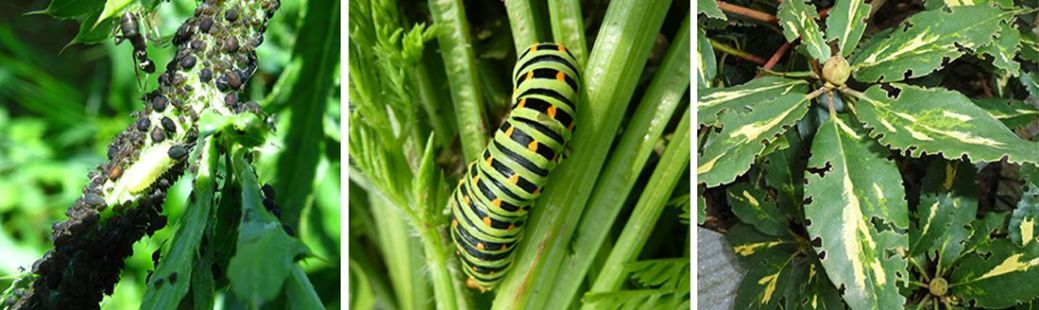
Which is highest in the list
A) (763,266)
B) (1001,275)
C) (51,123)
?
(51,123)

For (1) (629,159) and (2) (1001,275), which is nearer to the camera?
(1) (629,159)

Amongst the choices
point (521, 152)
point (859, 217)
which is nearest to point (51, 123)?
point (521, 152)

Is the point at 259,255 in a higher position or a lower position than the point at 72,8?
lower

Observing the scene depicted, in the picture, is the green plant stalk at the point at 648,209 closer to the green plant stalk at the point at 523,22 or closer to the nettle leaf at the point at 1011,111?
the green plant stalk at the point at 523,22

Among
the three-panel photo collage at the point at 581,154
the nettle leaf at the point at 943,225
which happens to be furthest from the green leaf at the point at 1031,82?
the nettle leaf at the point at 943,225

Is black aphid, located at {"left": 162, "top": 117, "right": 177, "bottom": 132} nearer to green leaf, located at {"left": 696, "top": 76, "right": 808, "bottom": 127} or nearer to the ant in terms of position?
the ant

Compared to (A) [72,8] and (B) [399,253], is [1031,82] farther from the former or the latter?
(A) [72,8]
